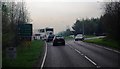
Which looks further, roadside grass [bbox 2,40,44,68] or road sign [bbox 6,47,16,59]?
roadside grass [bbox 2,40,44,68]

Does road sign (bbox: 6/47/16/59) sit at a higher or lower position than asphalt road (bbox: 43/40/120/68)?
higher

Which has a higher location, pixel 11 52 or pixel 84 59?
pixel 11 52

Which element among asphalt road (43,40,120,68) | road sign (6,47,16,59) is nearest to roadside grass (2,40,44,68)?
asphalt road (43,40,120,68)

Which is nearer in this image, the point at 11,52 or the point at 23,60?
the point at 11,52

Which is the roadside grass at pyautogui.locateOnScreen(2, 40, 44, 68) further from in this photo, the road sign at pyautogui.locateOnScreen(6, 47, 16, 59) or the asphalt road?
the road sign at pyautogui.locateOnScreen(6, 47, 16, 59)

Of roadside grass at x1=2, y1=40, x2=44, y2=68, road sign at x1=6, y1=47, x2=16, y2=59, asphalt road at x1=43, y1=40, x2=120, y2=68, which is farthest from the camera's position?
roadside grass at x1=2, y1=40, x2=44, y2=68

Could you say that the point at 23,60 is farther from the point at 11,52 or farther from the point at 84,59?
the point at 11,52

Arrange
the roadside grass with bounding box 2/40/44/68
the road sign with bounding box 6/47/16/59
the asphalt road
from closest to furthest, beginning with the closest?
1. the road sign with bounding box 6/47/16/59
2. the asphalt road
3. the roadside grass with bounding box 2/40/44/68

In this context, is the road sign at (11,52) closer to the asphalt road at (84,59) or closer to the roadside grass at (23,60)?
the roadside grass at (23,60)

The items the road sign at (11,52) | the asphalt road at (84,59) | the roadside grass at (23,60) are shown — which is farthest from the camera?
the roadside grass at (23,60)

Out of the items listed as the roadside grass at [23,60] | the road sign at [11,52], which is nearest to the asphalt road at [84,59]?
the roadside grass at [23,60]

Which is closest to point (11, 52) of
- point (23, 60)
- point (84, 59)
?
A: point (23, 60)

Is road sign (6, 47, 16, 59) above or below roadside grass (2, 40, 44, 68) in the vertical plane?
above

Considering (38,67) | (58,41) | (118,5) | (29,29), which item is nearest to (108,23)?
(118,5)
